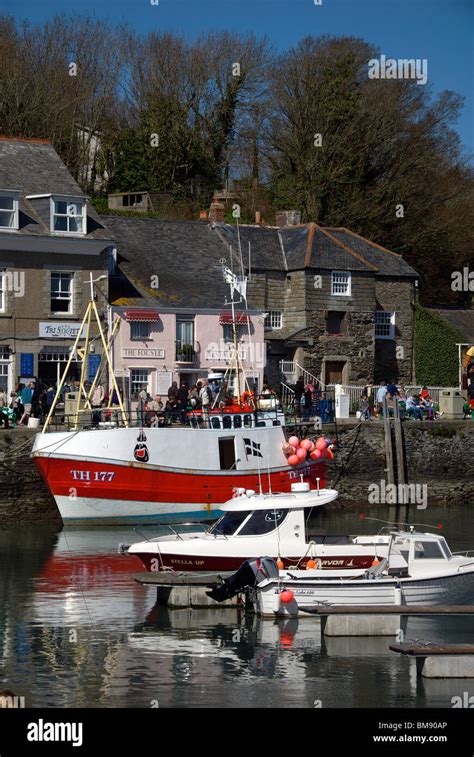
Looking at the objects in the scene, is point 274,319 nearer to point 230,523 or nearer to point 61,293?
point 61,293

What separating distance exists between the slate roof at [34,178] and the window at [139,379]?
503 cm

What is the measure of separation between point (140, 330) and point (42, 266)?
4.70 meters

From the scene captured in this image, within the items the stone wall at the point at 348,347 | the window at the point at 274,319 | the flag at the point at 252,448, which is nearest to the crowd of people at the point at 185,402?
the flag at the point at 252,448

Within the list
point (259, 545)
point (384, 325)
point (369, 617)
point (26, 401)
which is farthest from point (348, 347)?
point (369, 617)

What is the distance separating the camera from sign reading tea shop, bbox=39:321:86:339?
47.1 m

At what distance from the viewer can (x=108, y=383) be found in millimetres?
48250

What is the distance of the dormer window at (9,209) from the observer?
4656cm

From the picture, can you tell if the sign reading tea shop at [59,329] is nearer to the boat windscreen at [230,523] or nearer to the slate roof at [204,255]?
the slate roof at [204,255]

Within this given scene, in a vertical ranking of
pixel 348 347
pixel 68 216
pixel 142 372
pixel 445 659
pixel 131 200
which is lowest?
pixel 445 659

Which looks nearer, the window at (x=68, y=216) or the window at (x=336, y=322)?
the window at (x=68, y=216)

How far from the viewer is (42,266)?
4728 centimetres
